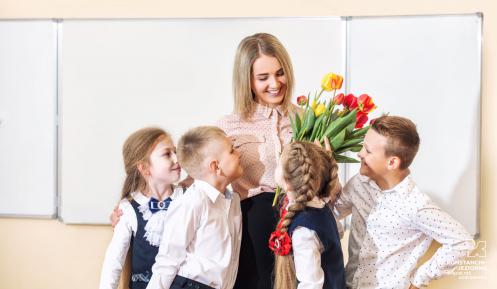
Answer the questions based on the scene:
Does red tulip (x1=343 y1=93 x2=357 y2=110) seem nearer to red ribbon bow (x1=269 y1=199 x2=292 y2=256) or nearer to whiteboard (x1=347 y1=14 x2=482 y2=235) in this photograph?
red ribbon bow (x1=269 y1=199 x2=292 y2=256)

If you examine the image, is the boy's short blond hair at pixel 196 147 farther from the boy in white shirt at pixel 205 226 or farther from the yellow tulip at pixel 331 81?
the yellow tulip at pixel 331 81

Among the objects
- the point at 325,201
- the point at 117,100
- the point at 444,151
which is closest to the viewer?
the point at 325,201

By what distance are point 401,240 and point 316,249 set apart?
330 mm

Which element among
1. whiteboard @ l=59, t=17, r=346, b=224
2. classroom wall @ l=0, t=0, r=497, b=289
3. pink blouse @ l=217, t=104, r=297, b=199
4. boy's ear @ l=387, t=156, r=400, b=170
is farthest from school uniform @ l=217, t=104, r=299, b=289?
classroom wall @ l=0, t=0, r=497, b=289

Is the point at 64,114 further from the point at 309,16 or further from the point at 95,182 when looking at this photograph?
the point at 309,16

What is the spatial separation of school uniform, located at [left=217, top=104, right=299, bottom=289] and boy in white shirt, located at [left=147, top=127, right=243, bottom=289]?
42mm

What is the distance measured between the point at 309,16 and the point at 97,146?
1201 mm

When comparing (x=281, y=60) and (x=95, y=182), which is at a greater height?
(x=281, y=60)

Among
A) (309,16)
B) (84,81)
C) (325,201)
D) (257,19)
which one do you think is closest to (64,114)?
(84,81)

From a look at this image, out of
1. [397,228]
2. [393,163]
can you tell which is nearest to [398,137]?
[393,163]

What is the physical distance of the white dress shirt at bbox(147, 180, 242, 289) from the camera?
6.91 ft

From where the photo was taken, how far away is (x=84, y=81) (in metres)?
3.34

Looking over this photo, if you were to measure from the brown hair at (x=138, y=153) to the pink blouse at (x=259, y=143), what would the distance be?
0.29m

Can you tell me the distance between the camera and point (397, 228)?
7.13 ft
